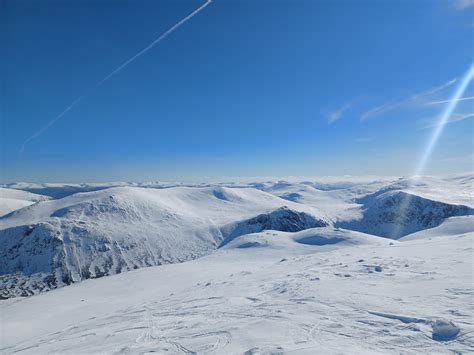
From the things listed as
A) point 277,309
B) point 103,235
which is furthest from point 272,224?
point 277,309

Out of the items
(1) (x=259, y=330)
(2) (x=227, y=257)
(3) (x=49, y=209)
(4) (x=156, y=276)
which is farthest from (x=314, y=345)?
(3) (x=49, y=209)

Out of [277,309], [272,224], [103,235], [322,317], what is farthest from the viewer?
[272,224]

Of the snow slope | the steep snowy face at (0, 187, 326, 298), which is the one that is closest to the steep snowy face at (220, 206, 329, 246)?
the steep snowy face at (0, 187, 326, 298)

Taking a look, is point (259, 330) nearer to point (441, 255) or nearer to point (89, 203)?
point (441, 255)

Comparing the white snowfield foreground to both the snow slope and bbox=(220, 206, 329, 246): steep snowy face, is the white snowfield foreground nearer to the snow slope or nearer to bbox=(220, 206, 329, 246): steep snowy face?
the snow slope

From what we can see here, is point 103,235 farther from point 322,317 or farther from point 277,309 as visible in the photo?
point 322,317

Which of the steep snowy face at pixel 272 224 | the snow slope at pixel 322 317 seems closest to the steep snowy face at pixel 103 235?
the steep snowy face at pixel 272 224

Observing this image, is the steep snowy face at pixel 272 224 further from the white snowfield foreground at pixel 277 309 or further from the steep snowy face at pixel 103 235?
the white snowfield foreground at pixel 277 309
